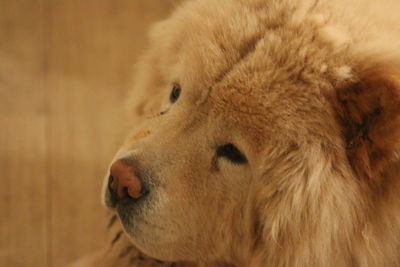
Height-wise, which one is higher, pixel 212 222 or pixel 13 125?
pixel 212 222

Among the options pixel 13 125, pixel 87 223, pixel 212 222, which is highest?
pixel 212 222

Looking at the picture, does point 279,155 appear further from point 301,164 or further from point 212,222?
point 212,222

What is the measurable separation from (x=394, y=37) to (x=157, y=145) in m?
0.63

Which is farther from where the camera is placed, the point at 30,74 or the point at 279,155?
the point at 30,74

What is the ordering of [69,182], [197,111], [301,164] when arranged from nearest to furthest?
1. [301,164]
2. [197,111]
3. [69,182]

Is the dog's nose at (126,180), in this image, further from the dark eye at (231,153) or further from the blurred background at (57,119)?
the blurred background at (57,119)

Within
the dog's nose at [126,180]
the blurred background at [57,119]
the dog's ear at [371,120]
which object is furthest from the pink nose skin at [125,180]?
the blurred background at [57,119]

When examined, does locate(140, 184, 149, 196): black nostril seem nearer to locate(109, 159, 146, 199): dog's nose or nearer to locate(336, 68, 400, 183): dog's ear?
locate(109, 159, 146, 199): dog's nose

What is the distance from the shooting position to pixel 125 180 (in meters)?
1.12

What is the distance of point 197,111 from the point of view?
1.16 m

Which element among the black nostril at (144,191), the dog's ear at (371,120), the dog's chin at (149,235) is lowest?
the dog's chin at (149,235)

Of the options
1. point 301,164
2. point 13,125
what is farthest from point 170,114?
point 13,125

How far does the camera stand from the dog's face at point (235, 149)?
40.9 inches

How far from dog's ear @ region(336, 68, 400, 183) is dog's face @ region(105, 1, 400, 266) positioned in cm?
2
